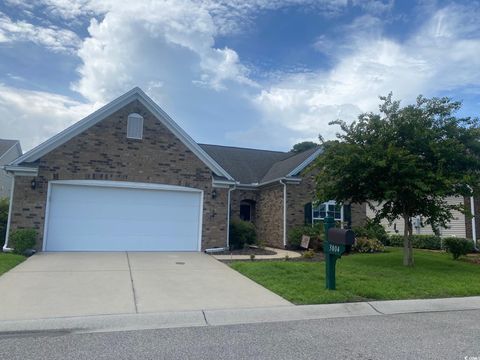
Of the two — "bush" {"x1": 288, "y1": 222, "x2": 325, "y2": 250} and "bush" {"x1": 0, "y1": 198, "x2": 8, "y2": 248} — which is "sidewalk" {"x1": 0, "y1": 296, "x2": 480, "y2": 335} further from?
"bush" {"x1": 0, "y1": 198, "x2": 8, "y2": 248}

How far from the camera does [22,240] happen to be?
39.3 feet

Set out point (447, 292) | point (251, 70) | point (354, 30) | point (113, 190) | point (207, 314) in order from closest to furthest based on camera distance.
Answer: point (207, 314) → point (447, 292) → point (354, 30) → point (113, 190) → point (251, 70)

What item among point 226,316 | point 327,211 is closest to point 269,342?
point 226,316

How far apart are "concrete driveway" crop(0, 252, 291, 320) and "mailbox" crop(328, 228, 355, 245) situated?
5.19 feet

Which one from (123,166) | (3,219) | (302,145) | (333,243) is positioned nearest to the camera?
(333,243)

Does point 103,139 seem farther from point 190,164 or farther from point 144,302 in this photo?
point 144,302

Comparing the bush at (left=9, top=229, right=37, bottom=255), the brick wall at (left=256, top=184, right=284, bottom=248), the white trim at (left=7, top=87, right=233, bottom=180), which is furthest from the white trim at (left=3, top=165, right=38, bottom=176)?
the brick wall at (left=256, top=184, right=284, bottom=248)

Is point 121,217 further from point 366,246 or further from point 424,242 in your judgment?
point 424,242

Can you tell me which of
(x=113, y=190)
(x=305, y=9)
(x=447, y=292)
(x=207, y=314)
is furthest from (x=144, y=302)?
(x=305, y=9)

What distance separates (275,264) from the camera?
10500mm

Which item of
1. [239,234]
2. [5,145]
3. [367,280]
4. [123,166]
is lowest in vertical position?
[367,280]

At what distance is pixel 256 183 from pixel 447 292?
12.4 m

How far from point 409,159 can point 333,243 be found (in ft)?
14.7

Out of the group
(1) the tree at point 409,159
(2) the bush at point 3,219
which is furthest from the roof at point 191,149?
(1) the tree at point 409,159
